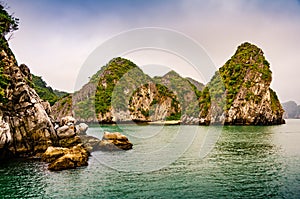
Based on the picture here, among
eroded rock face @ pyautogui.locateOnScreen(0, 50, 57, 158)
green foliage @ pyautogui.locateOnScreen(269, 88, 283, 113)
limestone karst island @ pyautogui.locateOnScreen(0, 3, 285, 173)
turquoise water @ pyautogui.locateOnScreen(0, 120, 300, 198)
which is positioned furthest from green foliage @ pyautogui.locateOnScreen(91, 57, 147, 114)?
turquoise water @ pyautogui.locateOnScreen(0, 120, 300, 198)

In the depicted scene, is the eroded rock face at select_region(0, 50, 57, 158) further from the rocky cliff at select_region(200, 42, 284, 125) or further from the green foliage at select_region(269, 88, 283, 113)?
the green foliage at select_region(269, 88, 283, 113)

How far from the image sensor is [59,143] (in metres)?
32.1

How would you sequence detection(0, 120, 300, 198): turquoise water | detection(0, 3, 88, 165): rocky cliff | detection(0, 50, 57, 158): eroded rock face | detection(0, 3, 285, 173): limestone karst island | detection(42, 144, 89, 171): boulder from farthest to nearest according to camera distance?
detection(0, 3, 285, 173): limestone karst island → detection(0, 50, 57, 158): eroded rock face → detection(0, 3, 88, 165): rocky cliff → detection(42, 144, 89, 171): boulder → detection(0, 120, 300, 198): turquoise water

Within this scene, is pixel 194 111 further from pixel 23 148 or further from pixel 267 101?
pixel 23 148

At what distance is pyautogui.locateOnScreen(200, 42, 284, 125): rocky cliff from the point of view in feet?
292

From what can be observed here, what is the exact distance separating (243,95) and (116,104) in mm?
48093

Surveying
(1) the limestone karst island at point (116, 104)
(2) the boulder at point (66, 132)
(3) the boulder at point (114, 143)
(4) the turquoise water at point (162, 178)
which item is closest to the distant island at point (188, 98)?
(1) the limestone karst island at point (116, 104)

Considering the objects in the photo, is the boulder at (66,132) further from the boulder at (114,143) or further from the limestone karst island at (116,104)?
the boulder at (114,143)

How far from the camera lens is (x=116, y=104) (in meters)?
104

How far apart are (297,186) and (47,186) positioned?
16579mm

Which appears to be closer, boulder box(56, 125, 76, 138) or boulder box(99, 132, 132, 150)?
boulder box(99, 132, 132, 150)

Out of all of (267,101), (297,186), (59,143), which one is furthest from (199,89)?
(297,186)

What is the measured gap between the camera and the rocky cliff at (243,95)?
88.9 m

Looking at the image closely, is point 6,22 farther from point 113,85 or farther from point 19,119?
point 113,85
